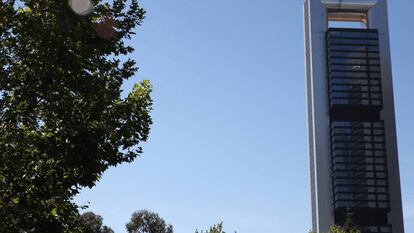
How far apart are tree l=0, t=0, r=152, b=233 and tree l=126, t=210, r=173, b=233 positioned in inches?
3561

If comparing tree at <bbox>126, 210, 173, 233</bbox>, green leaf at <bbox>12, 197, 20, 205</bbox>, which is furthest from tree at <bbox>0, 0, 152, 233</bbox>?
tree at <bbox>126, 210, 173, 233</bbox>

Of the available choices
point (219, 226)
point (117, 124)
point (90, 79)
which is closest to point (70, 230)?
point (117, 124)

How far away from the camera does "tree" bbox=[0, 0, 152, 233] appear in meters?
14.9

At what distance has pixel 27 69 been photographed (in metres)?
15.2

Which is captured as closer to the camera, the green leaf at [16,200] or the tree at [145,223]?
the green leaf at [16,200]

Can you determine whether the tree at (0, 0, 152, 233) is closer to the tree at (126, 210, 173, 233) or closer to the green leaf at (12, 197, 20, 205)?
the green leaf at (12, 197, 20, 205)

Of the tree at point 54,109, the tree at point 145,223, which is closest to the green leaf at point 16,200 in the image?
the tree at point 54,109

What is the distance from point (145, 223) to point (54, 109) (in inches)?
3689

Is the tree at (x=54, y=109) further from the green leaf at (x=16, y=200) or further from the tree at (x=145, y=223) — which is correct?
the tree at (x=145, y=223)

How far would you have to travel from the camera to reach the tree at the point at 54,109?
14906mm

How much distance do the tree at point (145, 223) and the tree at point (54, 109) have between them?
9044cm

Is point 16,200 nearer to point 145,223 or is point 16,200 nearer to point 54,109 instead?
point 54,109

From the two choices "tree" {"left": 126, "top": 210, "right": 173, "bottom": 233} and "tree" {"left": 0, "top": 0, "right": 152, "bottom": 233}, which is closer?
"tree" {"left": 0, "top": 0, "right": 152, "bottom": 233}

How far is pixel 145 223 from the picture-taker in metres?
107
